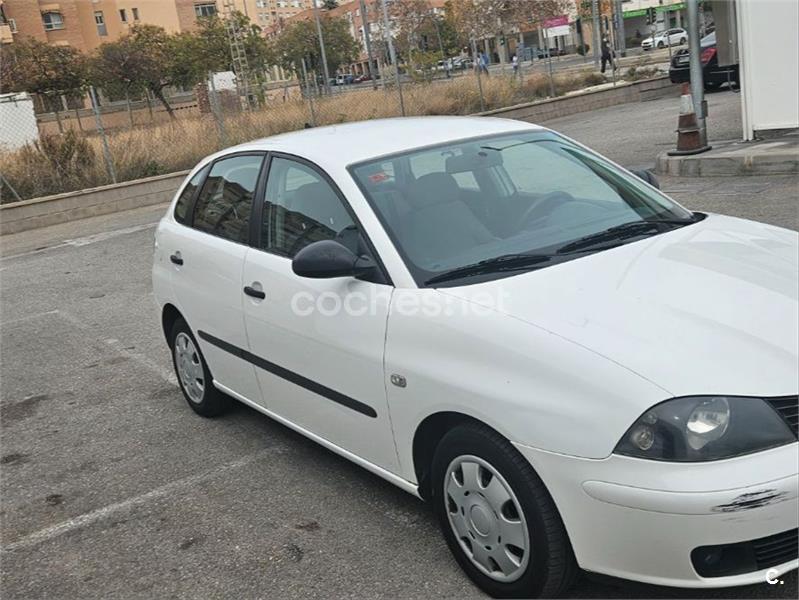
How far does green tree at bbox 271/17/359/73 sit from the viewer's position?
6256cm

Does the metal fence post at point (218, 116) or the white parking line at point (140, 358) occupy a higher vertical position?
the metal fence post at point (218, 116)

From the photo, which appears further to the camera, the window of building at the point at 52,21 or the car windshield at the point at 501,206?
the window of building at the point at 52,21

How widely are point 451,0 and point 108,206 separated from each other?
5269 cm

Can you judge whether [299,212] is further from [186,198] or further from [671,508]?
[671,508]

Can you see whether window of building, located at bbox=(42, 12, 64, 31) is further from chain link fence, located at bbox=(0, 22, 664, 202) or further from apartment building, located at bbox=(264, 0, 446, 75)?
chain link fence, located at bbox=(0, 22, 664, 202)

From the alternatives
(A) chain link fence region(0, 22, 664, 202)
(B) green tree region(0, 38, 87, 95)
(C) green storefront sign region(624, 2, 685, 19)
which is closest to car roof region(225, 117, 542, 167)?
(A) chain link fence region(0, 22, 664, 202)

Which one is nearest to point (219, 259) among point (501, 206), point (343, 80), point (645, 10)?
point (501, 206)

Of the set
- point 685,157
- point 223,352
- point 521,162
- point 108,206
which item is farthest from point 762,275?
point 108,206

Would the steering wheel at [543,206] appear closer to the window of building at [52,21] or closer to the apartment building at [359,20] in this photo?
the apartment building at [359,20]

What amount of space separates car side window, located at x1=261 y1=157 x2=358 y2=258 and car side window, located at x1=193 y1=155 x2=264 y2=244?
20 cm

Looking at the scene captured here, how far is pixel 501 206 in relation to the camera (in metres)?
3.64

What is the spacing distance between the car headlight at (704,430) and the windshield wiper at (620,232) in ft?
3.38

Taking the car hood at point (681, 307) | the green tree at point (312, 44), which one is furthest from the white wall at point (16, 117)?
the green tree at point (312, 44)

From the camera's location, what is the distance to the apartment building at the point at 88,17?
55.3 m
